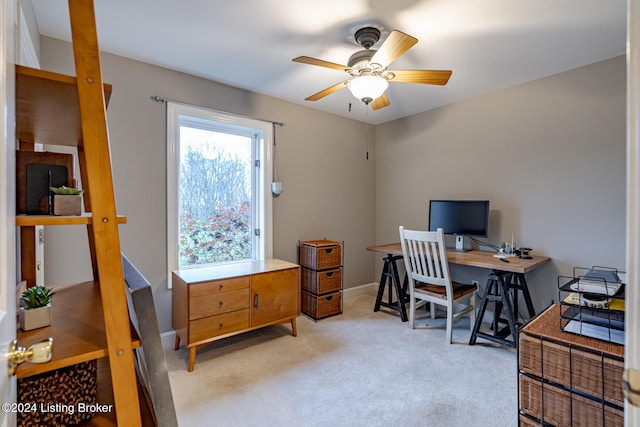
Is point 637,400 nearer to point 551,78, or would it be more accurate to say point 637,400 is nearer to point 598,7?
point 598,7

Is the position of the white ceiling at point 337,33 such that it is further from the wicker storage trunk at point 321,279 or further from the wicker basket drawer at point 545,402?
the wicker basket drawer at point 545,402

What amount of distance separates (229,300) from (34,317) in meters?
1.68

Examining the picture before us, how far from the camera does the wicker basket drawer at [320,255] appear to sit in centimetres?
322

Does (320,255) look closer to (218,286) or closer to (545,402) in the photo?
(218,286)

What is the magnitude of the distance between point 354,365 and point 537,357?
1400 mm

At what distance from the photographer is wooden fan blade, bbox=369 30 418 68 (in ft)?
5.33

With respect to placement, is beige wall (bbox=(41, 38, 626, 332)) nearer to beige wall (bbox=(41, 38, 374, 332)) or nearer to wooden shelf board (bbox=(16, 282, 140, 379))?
beige wall (bbox=(41, 38, 374, 332))

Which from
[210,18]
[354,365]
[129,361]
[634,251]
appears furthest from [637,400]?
[210,18]

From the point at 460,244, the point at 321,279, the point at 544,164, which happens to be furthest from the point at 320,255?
the point at 544,164

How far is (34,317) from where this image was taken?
80 cm

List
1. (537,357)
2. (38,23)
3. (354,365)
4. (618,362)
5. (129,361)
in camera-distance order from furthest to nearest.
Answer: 1. (354,365)
2. (38,23)
3. (537,357)
4. (618,362)
5. (129,361)

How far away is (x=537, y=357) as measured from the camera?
1201mm

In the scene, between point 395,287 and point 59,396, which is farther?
point 395,287

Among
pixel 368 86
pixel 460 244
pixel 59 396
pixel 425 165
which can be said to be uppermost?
pixel 368 86
